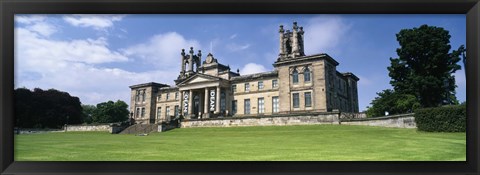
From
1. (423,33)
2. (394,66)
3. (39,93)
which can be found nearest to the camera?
(423,33)

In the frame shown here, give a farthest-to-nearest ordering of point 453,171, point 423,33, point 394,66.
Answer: point 394,66 → point 423,33 → point 453,171

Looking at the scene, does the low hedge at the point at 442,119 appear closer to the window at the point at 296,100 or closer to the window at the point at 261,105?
the window at the point at 296,100

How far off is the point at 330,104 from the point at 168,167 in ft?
113

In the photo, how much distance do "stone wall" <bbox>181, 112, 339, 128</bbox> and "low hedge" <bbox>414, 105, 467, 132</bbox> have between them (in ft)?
29.9

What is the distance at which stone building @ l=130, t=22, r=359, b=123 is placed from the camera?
3775cm

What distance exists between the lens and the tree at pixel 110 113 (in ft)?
165

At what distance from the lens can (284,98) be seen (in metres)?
39.8

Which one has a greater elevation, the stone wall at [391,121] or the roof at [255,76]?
the roof at [255,76]

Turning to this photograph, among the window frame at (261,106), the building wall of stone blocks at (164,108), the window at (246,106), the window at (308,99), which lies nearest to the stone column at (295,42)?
the window at (308,99)

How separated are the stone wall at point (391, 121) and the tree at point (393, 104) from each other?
17.1 ft

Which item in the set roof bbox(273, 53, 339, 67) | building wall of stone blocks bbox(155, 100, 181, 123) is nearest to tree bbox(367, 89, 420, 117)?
roof bbox(273, 53, 339, 67)

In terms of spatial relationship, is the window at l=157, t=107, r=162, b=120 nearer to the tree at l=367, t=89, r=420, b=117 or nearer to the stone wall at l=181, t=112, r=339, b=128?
the stone wall at l=181, t=112, r=339, b=128
